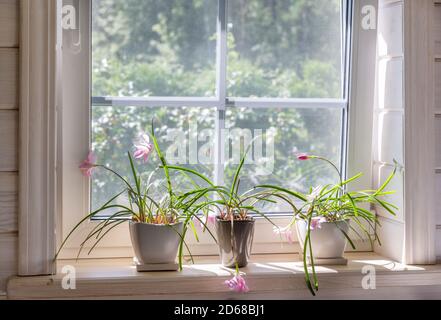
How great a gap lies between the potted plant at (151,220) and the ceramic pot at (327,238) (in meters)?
0.26

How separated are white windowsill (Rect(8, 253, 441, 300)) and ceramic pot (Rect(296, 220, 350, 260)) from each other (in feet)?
0.15

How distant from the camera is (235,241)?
60.6 inches

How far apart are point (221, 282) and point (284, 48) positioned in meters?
0.66

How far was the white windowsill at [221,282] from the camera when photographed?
1.45 metres

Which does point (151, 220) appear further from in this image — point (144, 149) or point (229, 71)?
point (229, 71)

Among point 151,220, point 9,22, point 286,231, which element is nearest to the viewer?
point 9,22

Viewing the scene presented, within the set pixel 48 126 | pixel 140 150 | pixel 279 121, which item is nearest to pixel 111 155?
pixel 140 150

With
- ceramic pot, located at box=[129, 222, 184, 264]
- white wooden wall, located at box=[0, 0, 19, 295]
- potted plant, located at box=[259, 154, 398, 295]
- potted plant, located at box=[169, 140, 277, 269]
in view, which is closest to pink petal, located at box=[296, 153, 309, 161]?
potted plant, located at box=[259, 154, 398, 295]

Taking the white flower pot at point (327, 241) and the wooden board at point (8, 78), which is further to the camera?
the white flower pot at point (327, 241)

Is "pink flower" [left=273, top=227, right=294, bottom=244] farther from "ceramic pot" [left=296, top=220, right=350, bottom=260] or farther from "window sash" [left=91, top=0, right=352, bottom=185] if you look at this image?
"window sash" [left=91, top=0, right=352, bottom=185]

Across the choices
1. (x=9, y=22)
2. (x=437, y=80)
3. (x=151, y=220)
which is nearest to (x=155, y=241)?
(x=151, y=220)

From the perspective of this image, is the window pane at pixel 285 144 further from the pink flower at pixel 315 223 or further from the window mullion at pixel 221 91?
the pink flower at pixel 315 223

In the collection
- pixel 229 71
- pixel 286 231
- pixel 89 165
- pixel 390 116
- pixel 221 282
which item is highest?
pixel 229 71

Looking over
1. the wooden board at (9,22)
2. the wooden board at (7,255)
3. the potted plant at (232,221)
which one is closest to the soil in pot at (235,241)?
the potted plant at (232,221)
